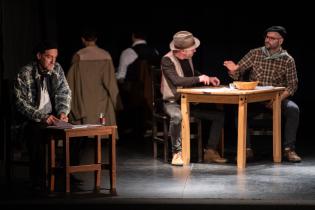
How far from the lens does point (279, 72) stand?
9.59 m

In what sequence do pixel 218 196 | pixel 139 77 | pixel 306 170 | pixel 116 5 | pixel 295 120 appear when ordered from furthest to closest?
pixel 116 5
pixel 139 77
pixel 295 120
pixel 306 170
pixel 218 196

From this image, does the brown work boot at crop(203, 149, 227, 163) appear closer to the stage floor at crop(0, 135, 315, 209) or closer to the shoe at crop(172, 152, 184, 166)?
the stage floor at crop(0, 135, 315, 209)

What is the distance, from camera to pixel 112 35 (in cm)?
1420

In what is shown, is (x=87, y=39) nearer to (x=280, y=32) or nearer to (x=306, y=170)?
(x=280, y=32)

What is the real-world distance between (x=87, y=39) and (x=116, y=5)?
154 inches

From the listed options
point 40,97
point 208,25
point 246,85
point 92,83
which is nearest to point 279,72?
point 246,85

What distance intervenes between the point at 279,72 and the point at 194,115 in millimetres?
1067

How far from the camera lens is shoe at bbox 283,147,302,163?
9.28m

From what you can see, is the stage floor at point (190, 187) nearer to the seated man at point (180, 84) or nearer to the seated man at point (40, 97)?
the seated man at point (180, 84)

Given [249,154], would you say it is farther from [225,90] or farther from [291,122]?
[225,90]

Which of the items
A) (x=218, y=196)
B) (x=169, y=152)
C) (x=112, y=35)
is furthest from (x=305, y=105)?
(x=218, y=196)

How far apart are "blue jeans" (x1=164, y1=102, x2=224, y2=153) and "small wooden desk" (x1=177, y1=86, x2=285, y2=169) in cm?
7

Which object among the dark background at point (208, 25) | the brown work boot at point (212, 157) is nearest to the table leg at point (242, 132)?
the brown work boot at point (212, 157)

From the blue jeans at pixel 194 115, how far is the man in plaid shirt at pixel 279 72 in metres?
0.47
